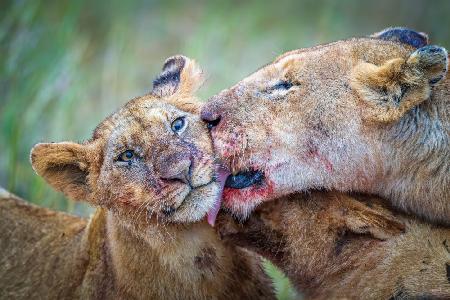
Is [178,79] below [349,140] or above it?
above

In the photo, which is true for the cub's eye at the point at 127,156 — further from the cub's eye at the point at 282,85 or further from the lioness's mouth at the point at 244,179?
the cub's eye at the point at 282,85

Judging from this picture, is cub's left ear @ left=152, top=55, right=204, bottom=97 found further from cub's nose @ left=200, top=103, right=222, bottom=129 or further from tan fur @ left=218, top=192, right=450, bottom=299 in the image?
tan fur @ left=218, top=192, right=450, bottom=299

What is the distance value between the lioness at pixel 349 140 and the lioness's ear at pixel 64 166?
2.63ft

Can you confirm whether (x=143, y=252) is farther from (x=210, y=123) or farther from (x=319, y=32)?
(x=319, y=32)

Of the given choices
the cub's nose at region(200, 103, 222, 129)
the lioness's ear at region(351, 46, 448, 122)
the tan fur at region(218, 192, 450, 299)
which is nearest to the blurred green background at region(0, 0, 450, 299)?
the tan fur at region(218, 192, 450, 299)

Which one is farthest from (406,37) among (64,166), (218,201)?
(64,166)

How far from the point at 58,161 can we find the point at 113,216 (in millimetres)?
403

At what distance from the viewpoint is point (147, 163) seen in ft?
12.3

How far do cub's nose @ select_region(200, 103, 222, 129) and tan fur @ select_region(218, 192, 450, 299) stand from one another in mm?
453

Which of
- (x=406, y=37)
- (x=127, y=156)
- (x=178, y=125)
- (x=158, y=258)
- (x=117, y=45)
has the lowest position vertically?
(x=158, y=258)

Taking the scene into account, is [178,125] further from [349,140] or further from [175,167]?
[349,140]

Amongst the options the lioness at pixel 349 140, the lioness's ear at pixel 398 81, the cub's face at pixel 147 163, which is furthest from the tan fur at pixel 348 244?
the lioness's ear at pixel 398 81

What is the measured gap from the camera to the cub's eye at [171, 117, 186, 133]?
12.8ft

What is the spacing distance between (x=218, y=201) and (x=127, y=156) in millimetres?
523
